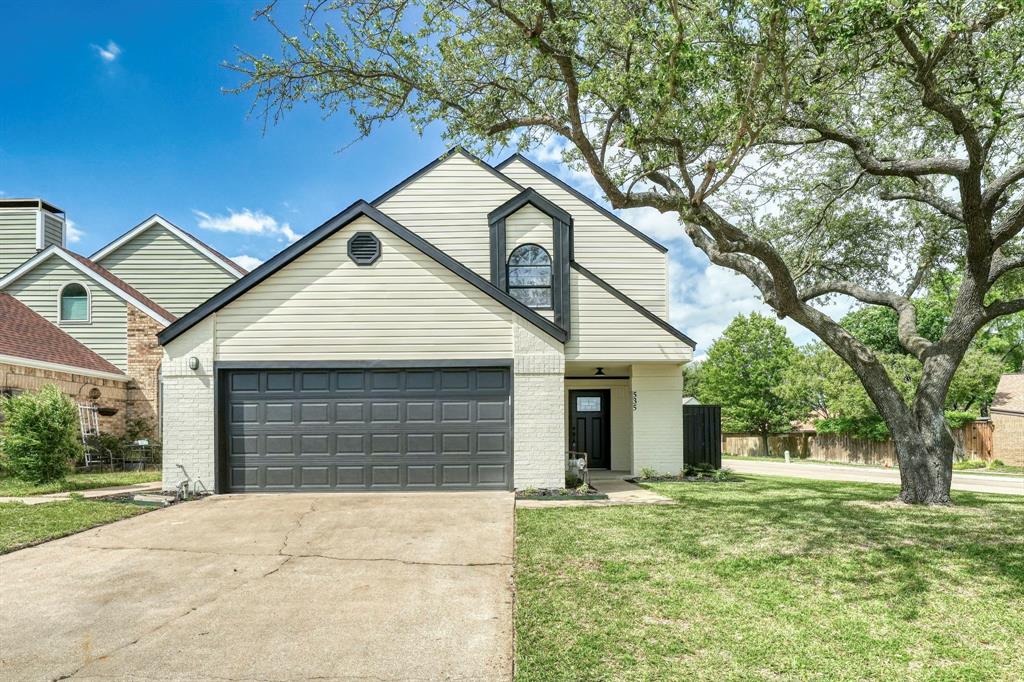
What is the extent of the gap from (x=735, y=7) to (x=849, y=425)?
31.5m

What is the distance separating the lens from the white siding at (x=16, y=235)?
65.8 feet

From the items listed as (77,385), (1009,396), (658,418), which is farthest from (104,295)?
(1009,396)

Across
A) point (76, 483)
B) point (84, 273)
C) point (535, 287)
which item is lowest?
point (76, 483)

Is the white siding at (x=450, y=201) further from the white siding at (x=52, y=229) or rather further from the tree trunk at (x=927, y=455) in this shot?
the white siding at (x=52, y=229)

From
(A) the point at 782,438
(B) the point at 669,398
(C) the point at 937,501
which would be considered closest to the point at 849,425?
(A) the point at 782,438

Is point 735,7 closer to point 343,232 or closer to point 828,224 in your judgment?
point 828,224

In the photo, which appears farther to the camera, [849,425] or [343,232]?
[849,425]

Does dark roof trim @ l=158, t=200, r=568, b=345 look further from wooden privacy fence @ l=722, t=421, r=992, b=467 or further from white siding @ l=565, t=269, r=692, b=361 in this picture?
wooden privacy fence @ l=722, t=421, r=992, b=467

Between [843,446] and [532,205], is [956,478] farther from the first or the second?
[532,205]

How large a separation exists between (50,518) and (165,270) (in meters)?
14.3

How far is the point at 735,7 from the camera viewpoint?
7828 mm

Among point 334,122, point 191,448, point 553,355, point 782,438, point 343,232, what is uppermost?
point 334,122

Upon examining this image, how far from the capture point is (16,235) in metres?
20.2

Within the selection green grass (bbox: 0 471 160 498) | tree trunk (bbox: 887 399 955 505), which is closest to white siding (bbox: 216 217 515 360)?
green grass (bbox: 0 471 160 498)
